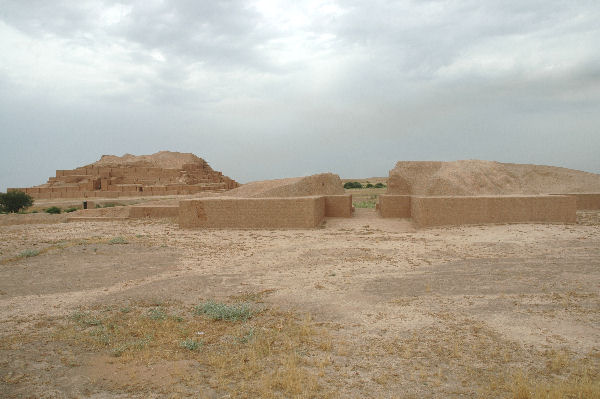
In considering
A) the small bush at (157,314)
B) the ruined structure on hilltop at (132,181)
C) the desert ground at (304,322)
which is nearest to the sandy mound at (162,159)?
the ruined structure on hilltop at (132,181)

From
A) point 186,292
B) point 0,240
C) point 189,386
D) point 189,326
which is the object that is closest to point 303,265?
point 186,292

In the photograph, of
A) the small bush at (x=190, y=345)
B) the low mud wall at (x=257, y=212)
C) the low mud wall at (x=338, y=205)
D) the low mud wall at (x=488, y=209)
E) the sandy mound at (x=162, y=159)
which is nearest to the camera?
the small bush at (x=190, y=345)

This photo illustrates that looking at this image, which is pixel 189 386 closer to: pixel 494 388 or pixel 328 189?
pixel 494 388

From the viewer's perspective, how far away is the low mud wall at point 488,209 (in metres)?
10.7

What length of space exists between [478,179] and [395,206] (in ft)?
9.75

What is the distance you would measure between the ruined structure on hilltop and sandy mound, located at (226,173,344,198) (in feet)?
53.2

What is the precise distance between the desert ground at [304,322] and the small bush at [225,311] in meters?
0.02

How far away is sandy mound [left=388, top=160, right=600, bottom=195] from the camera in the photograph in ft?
42.7

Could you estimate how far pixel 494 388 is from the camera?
283 cm

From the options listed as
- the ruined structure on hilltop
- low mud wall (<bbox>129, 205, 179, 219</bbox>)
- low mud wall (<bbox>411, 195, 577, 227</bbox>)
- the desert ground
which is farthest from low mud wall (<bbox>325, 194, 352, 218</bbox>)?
the ruined structure on hilltop

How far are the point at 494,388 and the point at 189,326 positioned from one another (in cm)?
281

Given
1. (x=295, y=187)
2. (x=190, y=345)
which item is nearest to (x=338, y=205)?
(x=295, y=187)

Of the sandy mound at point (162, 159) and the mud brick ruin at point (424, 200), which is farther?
the sandy mound at point (162, 159)

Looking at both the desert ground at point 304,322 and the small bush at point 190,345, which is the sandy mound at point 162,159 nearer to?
the desert ground at point 304,322
